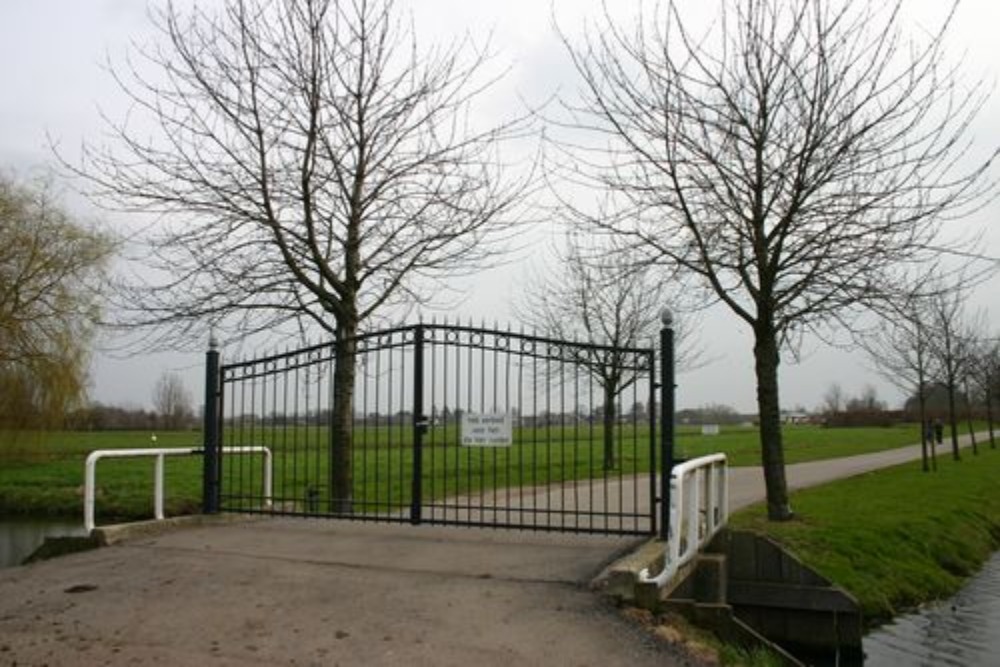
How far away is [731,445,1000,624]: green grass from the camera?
1148cm

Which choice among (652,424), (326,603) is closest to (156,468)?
(326,603)

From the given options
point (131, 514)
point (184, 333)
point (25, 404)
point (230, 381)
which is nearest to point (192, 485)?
point (131, 514)

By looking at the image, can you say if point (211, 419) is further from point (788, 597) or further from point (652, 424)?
point (788, 597)

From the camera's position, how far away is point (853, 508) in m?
15.9

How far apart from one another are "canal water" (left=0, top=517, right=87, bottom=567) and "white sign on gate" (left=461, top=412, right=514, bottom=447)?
1074 cm

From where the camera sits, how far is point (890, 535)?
13656 millimetres

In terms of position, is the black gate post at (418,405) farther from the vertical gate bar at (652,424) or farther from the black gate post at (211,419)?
the black gate post at (211,419)

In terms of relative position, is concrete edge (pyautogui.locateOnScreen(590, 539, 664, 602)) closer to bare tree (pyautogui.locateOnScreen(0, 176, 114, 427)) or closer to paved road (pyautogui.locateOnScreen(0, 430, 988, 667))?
paved road (pyautogui.locateOnScreen(0, 430, 988, 667))

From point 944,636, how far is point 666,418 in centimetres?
509

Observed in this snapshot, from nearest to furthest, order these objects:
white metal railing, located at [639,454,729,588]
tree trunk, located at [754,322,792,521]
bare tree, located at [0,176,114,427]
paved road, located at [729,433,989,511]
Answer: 1. white metal railing, located at [639,454,729,588]
2. tree trunk, located at [754,322,792,521]
3. paved road, located at [729,433,989,511]
4. bare tree, located at [0,176,114,427]

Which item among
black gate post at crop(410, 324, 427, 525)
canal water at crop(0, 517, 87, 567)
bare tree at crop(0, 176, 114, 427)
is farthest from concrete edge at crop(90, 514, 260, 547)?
bare tree at crop(0, 176, 114, 427)

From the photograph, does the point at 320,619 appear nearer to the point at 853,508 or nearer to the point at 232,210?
the point at 232,210

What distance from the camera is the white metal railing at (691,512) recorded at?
687cm

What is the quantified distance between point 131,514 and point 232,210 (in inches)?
498
